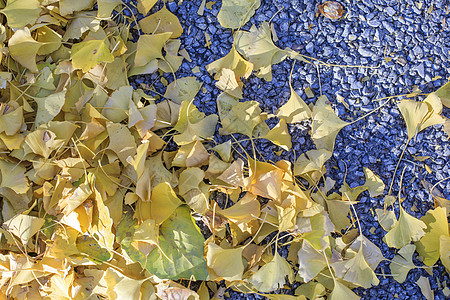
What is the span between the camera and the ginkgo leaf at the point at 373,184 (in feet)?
3.57

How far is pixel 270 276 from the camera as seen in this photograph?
1003 mm

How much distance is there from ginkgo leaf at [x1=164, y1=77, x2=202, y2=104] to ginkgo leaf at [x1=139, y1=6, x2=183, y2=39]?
134 mm

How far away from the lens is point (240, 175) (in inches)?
40.9

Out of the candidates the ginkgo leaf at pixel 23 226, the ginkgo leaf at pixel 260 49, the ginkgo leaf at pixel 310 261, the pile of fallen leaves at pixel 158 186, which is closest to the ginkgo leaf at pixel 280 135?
the pile of fallen leaves at pixel 158 186

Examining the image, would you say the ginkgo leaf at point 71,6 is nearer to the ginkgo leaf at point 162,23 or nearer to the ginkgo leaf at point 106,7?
the ginkgo leaf at point 106,7

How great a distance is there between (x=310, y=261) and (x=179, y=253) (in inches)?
12.6

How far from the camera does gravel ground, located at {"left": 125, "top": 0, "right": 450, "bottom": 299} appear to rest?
1.10 metres

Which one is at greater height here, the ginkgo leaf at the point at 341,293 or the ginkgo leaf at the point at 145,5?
the ginkgo leaf at the point at 145,5

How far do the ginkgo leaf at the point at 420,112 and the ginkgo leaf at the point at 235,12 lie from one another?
1.51 feet

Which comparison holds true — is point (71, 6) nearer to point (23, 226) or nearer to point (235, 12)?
point (235, 12)

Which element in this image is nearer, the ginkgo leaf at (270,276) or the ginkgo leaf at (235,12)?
the ginkgo leaf at (270,276)

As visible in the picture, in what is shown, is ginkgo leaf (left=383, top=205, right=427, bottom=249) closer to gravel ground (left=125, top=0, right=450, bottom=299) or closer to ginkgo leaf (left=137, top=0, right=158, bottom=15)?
gravel ground (left=125, top=0, right=450, bottom=299)

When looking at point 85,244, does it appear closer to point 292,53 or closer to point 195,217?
point 195,217

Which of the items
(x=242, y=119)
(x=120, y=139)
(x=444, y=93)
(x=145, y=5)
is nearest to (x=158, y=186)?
(x=120, y=139)
